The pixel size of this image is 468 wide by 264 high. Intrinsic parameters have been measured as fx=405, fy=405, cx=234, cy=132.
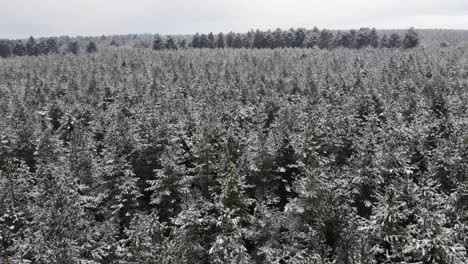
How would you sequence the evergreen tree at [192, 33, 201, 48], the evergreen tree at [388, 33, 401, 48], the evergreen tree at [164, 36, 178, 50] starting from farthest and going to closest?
the evergreen tree at [192, 33, 201, 48]
the evergreen tree at [164, 36, 178, 50]
the evergreen tree at [388, 33, 401, 48]

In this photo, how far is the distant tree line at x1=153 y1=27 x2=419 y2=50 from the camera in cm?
16188

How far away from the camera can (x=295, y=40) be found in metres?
176

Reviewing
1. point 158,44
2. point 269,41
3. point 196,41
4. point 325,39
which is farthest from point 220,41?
point 325,39

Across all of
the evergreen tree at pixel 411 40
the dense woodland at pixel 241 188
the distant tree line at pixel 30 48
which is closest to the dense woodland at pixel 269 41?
the distant tree line at pixel 30 48

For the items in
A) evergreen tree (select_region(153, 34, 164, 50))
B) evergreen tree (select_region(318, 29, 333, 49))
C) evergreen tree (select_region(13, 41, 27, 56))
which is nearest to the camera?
evergreen tree (select_region(153, 34, 164, 50))

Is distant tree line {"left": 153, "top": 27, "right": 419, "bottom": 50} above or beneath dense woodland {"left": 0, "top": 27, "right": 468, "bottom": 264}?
above

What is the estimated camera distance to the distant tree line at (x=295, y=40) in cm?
16188

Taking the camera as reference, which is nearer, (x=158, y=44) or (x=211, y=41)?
(x=158, y=44)

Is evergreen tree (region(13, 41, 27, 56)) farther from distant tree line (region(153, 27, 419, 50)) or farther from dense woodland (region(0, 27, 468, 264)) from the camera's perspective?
dense woodland (region(0, 27, 468, 264))

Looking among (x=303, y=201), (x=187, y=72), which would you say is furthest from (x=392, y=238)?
(x=187, y=72)

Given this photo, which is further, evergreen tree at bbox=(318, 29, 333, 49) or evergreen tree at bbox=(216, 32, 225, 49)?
evergreen tree at bbox=(216, 32, 225, 49)

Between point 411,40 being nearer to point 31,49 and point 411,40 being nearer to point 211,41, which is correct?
point 211,41

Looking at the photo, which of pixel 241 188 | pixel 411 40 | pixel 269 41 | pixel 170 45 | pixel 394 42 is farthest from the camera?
pixel 269 41

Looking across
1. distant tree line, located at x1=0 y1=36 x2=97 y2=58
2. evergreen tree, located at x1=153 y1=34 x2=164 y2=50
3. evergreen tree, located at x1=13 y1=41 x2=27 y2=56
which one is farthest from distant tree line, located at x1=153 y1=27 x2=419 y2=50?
evergreen tree, located at x1=13 y1=41 x2=27 y2=56
